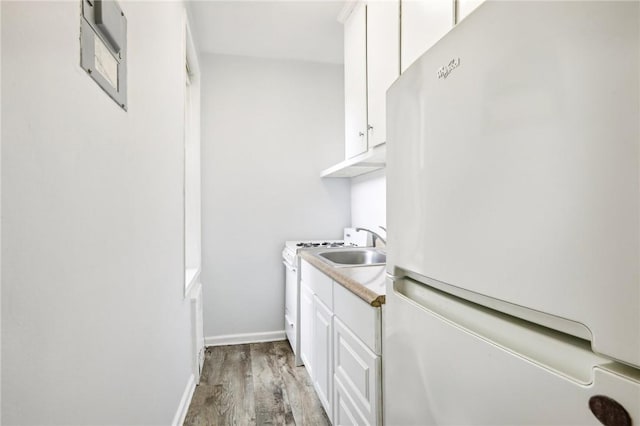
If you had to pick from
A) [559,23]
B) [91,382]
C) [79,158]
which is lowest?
[91,382]

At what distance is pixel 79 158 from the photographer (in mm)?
774

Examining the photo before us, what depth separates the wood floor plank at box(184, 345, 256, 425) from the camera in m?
1.92

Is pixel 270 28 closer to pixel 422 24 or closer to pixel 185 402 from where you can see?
pixel 422 24

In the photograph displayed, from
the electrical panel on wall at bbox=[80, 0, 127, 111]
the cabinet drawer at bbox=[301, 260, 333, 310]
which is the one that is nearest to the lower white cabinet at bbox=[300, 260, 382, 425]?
the cabinet drawer at bbox=[301, 260, 333, 310]

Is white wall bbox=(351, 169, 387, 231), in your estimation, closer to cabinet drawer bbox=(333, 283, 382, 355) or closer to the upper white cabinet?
the upper white cabinet

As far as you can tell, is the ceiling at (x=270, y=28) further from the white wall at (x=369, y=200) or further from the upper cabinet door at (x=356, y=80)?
the white wall at (x=369, y=200)

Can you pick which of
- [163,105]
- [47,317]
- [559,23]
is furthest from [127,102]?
[559,23]

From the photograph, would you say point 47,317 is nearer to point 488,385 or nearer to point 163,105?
point 488,385

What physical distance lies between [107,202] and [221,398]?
167 cm

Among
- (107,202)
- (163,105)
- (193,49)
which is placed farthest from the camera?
(193,49)

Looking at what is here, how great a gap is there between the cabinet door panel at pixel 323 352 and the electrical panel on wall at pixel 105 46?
1.29m

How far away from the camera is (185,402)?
6.39 feet

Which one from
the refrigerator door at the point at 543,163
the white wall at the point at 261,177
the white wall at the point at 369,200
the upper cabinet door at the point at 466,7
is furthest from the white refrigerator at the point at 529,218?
the white wall at the point at 261,177

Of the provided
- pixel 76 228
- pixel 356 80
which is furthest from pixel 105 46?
pixel 356 80
